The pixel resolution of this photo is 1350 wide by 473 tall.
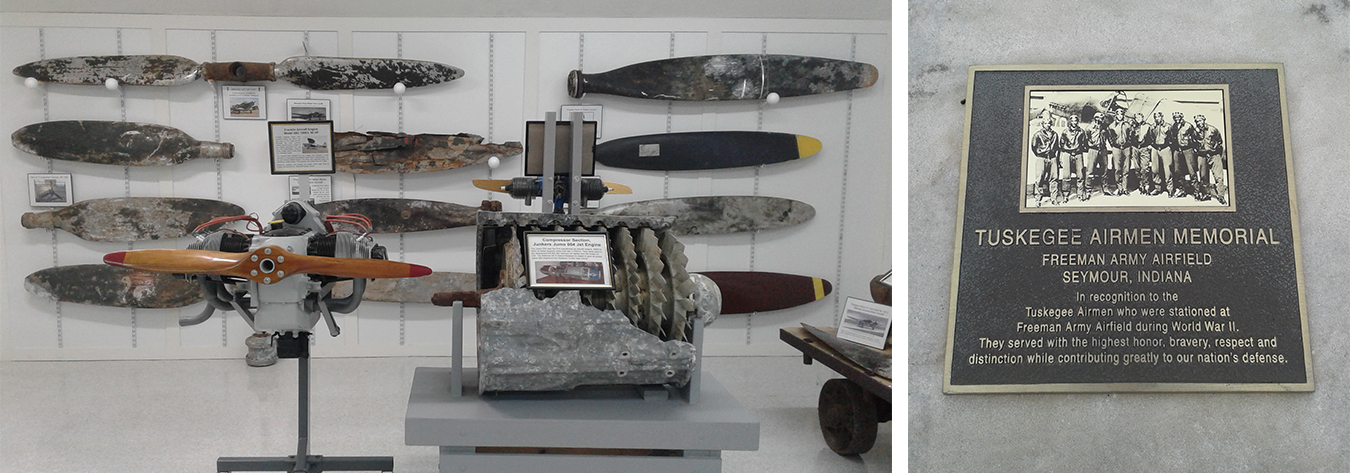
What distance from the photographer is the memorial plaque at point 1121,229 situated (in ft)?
7.17

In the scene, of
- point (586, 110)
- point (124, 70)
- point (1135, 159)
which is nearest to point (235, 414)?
point (124, 70)

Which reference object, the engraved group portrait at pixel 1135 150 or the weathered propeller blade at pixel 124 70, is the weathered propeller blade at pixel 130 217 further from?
the engraved group portrait at pixel 1135 150

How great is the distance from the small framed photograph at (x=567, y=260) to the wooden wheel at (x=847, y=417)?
1410 millimetres

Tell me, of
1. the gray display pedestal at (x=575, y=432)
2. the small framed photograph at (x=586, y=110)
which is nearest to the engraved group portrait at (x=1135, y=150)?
the gray display pedestal at (x=575, y=432)

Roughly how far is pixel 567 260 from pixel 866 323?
148cm

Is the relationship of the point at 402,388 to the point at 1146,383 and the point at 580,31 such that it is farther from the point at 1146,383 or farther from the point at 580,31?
the point at 1146,383

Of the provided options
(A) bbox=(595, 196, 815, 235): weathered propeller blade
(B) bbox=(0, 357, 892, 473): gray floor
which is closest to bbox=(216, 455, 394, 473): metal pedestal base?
(B) bbox=(0, 357, 892, 473): gray floor

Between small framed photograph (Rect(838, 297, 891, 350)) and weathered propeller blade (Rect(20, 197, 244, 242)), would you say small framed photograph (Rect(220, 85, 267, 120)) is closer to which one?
weathered propeller blade (Rect(20, 197, 244, 242))

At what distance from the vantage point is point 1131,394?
2.27m

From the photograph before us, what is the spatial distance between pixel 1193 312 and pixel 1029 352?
0.49 meters

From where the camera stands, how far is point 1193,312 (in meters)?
2.22

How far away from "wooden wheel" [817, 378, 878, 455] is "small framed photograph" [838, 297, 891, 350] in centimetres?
17

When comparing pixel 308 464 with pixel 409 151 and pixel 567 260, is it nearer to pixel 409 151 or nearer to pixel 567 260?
pixel 567 260

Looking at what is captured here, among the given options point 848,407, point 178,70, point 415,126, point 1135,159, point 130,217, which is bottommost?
point 848,407
